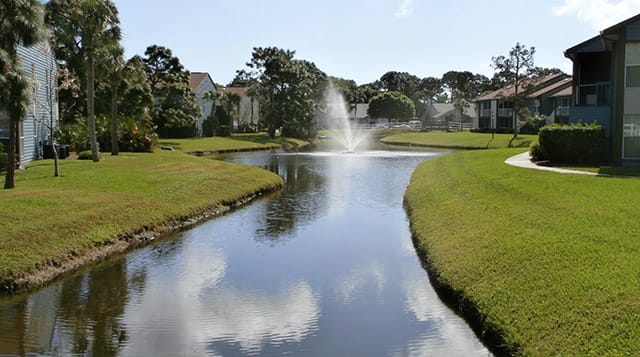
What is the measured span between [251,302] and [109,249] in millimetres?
5845

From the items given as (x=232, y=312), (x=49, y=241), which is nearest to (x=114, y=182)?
(x=49, y=241)

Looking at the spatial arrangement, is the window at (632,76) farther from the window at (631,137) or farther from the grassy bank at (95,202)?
the grassy bank at (95,202)

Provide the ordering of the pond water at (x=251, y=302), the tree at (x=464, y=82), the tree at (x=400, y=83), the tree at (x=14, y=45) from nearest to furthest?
the pond water at (x=251, y=302) < the tree at (x=14, y=45) < the tree at (x=464, y=82) < the tree at (x=400, y=83)

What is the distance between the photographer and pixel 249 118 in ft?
347

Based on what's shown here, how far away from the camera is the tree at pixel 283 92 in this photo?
8094cm

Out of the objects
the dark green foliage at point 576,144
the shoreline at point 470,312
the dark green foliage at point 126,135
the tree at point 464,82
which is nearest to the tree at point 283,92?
the dark green foliage at point 126,135

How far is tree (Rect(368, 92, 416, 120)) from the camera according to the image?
129 meters

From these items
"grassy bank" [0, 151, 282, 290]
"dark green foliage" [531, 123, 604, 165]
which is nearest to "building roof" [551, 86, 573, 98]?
"dark green foliage" [531, 123, 604, 165]

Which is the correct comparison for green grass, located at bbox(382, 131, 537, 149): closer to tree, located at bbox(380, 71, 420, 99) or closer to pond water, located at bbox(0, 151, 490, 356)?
pond water, located at bbox(0, 151, 490, 356)

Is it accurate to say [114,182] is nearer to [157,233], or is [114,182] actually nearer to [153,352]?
[157,233]

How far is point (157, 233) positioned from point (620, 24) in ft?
69.6

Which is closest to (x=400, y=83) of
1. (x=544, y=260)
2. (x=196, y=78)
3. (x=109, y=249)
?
(x=196, y=78)

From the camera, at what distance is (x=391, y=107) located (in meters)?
129

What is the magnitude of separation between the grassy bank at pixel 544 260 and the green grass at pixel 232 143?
1588 inches
